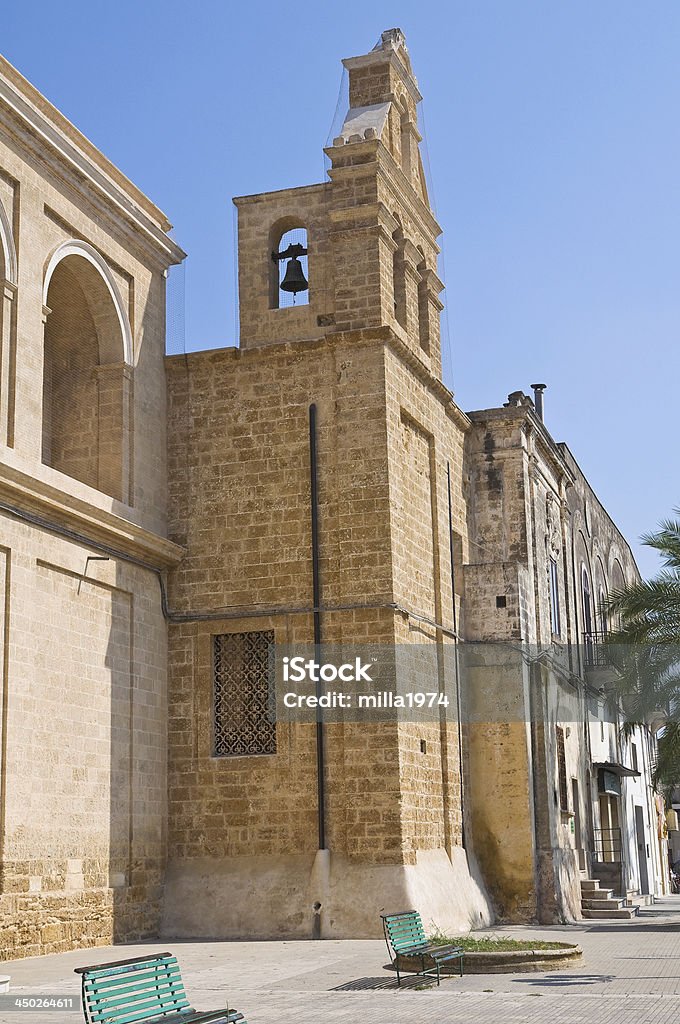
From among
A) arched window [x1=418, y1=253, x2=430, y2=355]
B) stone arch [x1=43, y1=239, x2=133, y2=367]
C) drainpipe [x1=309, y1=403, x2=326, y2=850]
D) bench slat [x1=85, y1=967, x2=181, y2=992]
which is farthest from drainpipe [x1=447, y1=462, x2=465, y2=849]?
bench slat [x1=85, y1=967, x2=181, y2=992]

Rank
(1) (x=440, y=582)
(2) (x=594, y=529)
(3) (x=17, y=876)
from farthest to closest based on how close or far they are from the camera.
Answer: (2) (x=594, y=529)
(1) (x=440, y=582)
(3) (x=17, y=876)

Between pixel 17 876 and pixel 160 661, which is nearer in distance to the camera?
pixel 17 876

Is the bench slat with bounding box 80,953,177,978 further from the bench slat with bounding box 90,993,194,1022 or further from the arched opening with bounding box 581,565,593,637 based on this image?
the arched opening with bounding box 581,565,593,637

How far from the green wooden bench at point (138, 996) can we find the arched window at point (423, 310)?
12.2 m

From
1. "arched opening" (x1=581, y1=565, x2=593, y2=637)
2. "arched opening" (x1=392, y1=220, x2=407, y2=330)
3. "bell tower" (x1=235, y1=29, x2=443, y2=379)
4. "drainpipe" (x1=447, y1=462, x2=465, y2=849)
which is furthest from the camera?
"arched opening" (x1=581, y1=565, x2=593, y2=637)

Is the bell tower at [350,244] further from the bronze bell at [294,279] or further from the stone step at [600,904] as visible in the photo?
the stone step at [600,904]

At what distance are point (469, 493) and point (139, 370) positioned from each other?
6.06 meters

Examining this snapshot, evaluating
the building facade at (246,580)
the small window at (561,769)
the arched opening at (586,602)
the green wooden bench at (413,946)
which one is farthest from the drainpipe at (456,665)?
the arched opening at (586,602)

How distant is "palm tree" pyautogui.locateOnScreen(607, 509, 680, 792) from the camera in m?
19.1

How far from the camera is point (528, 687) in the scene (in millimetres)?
18469

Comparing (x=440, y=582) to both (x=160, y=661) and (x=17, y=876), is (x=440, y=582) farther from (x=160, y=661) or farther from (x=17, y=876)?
(x=17, y=876)

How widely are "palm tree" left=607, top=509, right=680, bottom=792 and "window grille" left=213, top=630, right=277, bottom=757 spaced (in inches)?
263

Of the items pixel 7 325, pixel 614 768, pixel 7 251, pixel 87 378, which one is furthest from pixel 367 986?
pixel 614 768

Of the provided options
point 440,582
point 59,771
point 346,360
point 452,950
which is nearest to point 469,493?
point 440,582
